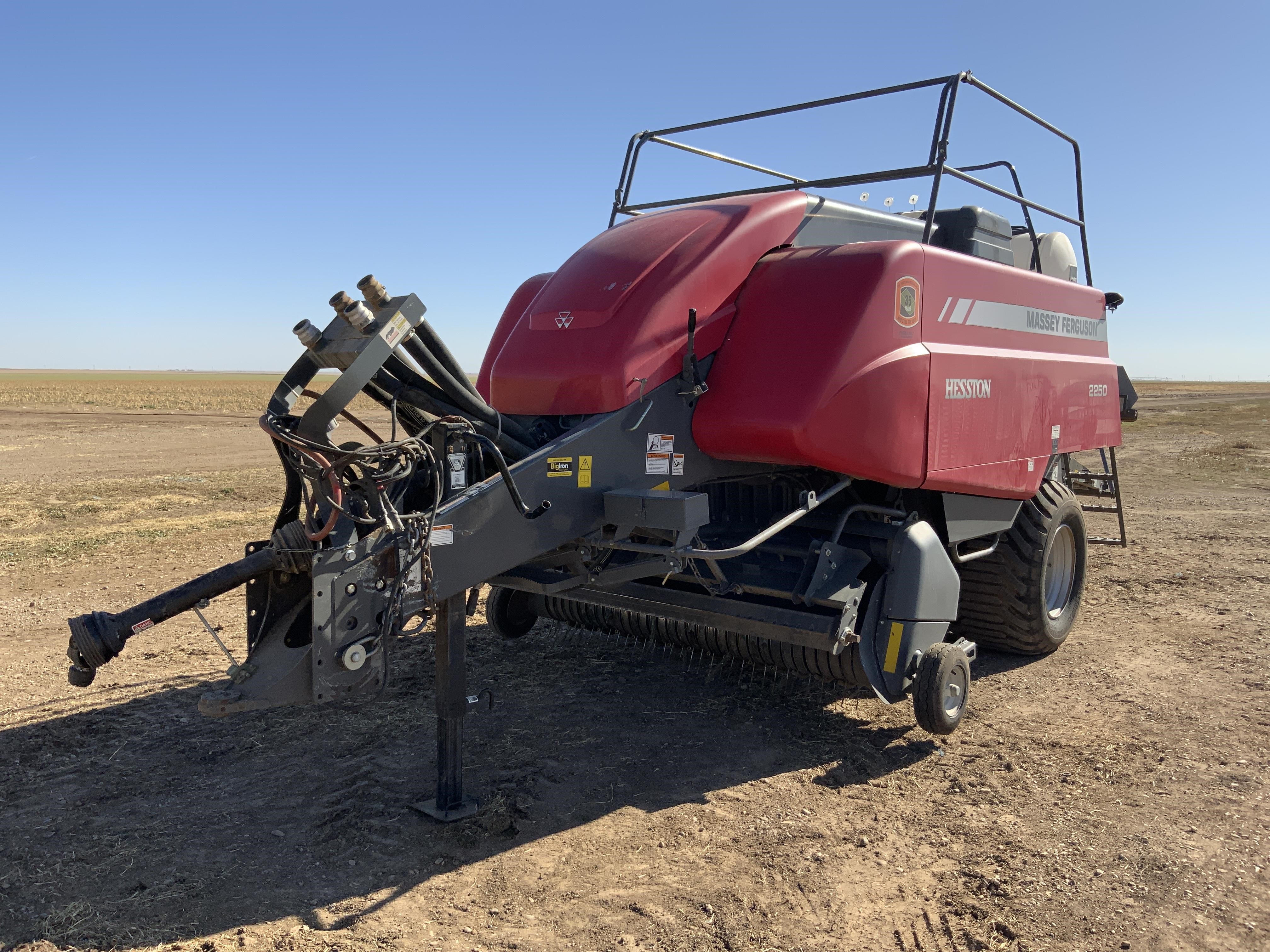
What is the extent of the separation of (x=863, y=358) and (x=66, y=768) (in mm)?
3790

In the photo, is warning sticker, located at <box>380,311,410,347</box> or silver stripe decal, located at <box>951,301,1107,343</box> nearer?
warning sticker, located at <box>380,311,410,347</box>

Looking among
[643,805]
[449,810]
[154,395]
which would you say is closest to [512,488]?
[449,810]

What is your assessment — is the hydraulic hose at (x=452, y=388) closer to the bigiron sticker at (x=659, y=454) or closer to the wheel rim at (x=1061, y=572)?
the bigiron sticker at (x=659, y=454)

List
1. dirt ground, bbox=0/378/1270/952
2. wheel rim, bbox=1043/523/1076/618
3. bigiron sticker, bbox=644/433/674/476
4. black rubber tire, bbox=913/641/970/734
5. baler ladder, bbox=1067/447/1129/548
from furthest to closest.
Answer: baler ladder, bbox=1067/447/1129/548, wheel rim, bbox=1043/523/1076/618, black rubber tire, bbox=913/641/970/734, bigiron sticker, bbox=644/433/674/476, dirt ground, bbox=0/378/1270/952

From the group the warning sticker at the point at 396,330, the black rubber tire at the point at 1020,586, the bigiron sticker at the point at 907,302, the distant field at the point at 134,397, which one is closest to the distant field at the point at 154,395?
the distant field at the point at 134,397

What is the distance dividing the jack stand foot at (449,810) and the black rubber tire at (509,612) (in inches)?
77.3

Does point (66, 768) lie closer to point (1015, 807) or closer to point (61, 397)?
point (1015, 807)

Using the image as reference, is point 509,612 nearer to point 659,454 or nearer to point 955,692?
point 659,454

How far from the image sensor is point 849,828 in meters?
3.71

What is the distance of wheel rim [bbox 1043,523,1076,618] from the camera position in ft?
19.9

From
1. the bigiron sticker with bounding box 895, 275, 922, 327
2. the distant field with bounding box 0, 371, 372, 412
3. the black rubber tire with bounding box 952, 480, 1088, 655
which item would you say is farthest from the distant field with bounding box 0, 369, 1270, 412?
the black rubber tire with bounding box 952, 480, 1088, 655

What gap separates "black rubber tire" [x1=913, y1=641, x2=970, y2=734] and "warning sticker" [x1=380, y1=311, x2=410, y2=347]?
2.68 m

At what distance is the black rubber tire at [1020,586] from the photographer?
5473 mm

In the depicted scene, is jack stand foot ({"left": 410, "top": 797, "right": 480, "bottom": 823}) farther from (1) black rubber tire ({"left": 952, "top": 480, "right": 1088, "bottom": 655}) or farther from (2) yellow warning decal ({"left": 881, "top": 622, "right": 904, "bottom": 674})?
(1) black rubber tire ({"left": 952, "top": 480, "right": 1088, "bottom": 655})
